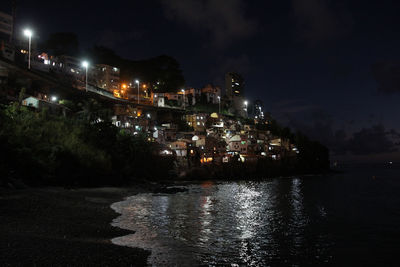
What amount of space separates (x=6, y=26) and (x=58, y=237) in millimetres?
83904

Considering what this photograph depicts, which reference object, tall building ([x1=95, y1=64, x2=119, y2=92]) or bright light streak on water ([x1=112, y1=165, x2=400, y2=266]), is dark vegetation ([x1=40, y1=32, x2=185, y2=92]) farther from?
bright light streak on water ([x1=112, y1=165, x2=400, y2=266])

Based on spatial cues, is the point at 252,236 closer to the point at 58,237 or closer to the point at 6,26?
the point at 58,237

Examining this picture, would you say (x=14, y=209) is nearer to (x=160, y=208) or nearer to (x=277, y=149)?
(x=160, y=208)

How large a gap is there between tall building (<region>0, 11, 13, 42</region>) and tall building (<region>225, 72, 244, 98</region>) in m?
114

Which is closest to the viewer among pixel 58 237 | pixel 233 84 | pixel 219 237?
pixel 58 237

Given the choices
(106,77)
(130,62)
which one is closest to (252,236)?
(106,77)

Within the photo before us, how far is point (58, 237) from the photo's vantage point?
39.8 ft

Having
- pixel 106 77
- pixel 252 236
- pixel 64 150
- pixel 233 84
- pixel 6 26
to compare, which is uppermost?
pixel 233 84

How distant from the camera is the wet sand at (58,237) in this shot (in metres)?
9.27

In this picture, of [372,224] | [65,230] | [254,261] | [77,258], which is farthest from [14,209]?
[372,224]

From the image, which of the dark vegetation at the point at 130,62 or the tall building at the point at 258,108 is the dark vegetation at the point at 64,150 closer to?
the dark vegetation at the point at 130,62

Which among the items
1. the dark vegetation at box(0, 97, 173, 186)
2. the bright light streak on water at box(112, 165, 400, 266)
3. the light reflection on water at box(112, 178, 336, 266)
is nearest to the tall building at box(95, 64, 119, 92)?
the dark vegetation at box(0, 97, 173, 186)

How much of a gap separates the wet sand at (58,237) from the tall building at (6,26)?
239 ft

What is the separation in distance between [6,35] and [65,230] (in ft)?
269
